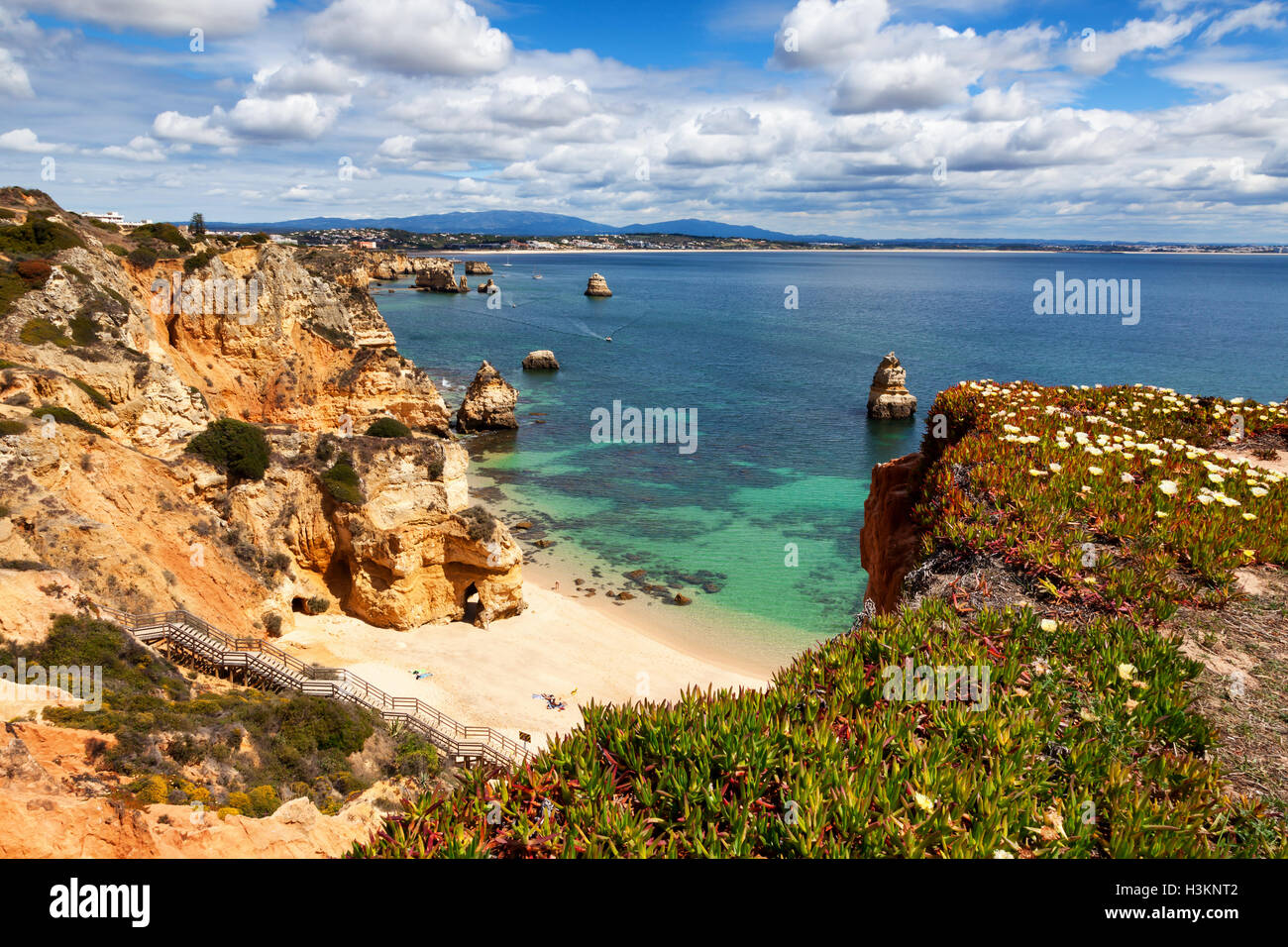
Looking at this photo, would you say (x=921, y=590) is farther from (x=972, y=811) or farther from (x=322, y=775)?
(x=322, y=775)

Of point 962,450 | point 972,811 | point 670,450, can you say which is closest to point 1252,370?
point 670,450

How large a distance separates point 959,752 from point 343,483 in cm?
2327

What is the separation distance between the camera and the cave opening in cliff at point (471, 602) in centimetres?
2859

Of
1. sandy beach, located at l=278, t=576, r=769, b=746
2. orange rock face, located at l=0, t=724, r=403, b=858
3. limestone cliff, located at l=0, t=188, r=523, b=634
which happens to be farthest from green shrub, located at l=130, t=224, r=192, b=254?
orange rock face, located at l=0, t=724, r=403, b=858

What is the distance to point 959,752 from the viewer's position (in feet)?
19.7

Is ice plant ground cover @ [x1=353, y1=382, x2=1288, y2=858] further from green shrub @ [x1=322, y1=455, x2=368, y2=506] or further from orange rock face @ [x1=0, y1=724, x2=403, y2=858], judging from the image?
green shrub @ [x1=322, y1=455, x2=368, y2=506]

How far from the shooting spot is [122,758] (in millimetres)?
11133

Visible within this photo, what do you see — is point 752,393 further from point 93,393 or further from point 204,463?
point 93,393

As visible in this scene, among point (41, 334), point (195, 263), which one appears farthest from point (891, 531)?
point (195, 263)

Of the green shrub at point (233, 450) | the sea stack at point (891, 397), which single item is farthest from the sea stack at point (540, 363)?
the green shrub at point (233, 450)

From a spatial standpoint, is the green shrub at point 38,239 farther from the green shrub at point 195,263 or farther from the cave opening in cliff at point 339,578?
the cave opening in cliff at point 339,578

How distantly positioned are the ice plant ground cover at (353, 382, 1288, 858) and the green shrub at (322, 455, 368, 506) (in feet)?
67.9

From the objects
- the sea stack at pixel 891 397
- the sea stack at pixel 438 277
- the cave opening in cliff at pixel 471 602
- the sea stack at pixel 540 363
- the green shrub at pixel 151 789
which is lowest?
the cave opening in cliff at pixel 471 602

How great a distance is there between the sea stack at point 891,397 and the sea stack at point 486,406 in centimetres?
3125
